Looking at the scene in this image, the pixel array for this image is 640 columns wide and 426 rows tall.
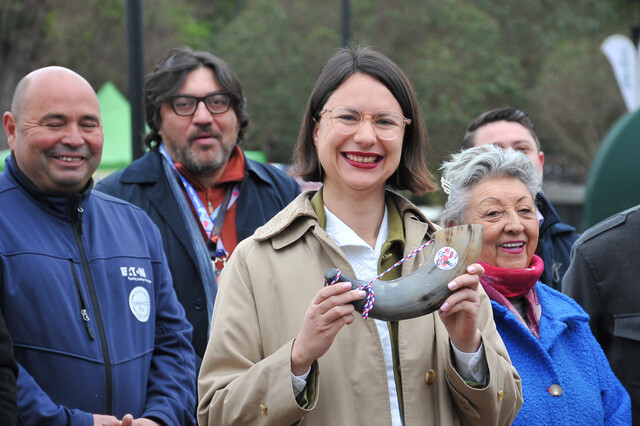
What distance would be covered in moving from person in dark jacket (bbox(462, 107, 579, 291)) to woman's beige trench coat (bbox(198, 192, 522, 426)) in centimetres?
190

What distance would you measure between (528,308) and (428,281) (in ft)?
3.82

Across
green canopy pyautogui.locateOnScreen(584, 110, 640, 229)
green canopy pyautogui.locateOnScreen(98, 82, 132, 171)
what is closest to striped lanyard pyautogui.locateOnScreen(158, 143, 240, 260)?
green canopy pyautogui.locateOnScreen(584, 110, 640, 229)

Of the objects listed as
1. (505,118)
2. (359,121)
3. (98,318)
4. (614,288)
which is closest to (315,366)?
(359,121)

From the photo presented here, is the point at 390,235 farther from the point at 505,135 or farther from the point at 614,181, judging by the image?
the point at 614,181

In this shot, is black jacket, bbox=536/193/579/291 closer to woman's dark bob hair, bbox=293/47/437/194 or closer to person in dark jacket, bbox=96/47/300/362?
person in dark jacket, bbox=96/47/300/362

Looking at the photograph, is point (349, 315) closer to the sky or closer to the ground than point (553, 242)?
closer to the ground

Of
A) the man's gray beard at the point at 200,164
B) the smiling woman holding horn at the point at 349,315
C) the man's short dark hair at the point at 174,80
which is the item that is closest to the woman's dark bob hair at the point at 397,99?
the smiling woman holding horn at the point at 349,315

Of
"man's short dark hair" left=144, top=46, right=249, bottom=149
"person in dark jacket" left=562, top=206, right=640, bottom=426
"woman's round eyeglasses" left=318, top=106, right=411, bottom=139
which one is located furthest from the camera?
"man's short dark hair" left=144, top=46, right=249, bottom=149

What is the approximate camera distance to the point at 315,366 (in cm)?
256

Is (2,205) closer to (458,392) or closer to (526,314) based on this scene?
(458,392)

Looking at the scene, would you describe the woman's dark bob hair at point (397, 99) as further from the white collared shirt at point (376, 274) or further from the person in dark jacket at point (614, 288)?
the person in dark jacket at point (614, 288)

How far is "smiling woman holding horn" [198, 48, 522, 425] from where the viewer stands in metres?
2.51

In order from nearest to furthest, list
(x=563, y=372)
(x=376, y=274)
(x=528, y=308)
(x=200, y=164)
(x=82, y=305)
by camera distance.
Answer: (x=376, y=274) → (x=82, y=305) → (x=563, y=372) → (x=528, y=308) → (x=200, y=164)

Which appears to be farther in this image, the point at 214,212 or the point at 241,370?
the point at 214,212
